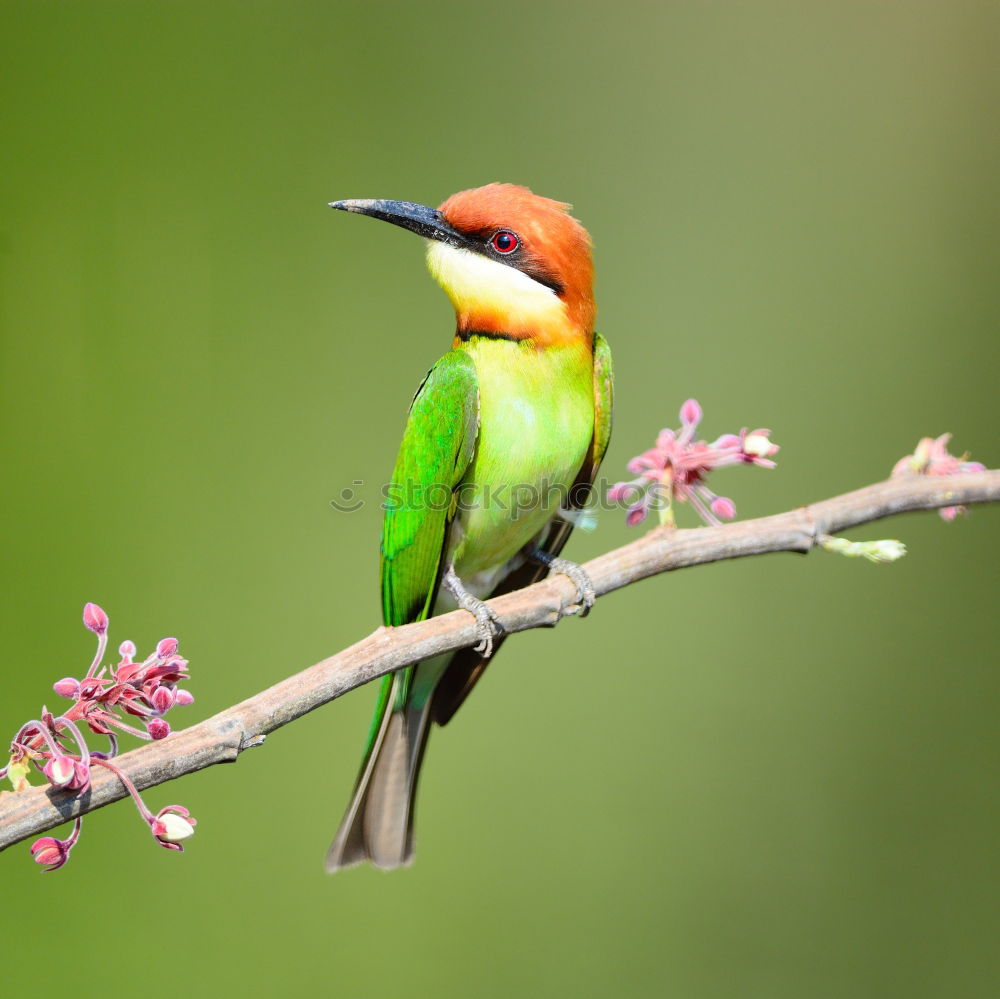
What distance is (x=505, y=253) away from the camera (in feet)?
5.20

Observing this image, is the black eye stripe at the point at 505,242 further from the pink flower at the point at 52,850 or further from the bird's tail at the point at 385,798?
the pink flower at the point at 52,850

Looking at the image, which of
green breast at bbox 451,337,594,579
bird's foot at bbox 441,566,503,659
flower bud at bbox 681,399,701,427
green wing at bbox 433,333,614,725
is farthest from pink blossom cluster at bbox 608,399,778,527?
green wing at bbox 433,333,614,725

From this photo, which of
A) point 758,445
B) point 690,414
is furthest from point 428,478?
point 758,445

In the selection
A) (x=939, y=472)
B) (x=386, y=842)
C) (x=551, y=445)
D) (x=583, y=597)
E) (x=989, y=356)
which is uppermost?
(x=989, y=356)

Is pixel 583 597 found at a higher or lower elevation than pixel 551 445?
lower

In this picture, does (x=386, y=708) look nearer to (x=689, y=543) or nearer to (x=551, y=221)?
(x=689, y=543)

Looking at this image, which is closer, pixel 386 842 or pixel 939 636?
pixel 386 842

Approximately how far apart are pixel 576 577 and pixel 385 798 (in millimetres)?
477

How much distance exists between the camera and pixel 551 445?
1709 mm

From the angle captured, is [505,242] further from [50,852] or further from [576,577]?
[50,852]

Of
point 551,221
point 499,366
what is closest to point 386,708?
point 499,366

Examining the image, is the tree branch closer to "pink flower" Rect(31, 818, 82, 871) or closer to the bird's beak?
"pink flower" Rect(31, 818, 82, 871)

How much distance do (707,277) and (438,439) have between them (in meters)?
1.47

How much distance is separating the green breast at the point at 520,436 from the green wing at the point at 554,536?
4 centimetres
